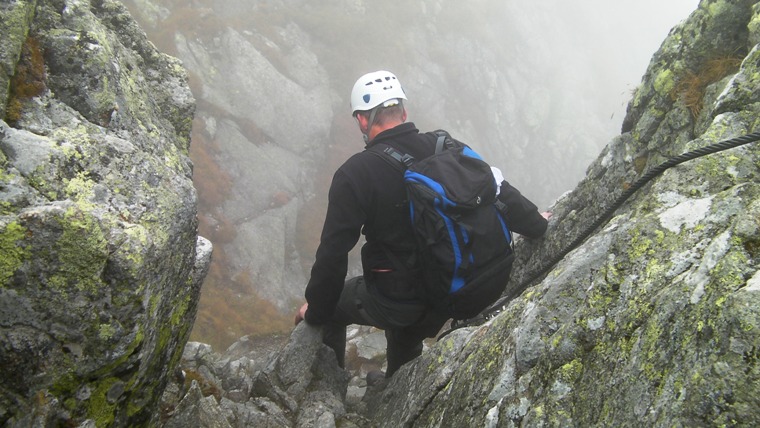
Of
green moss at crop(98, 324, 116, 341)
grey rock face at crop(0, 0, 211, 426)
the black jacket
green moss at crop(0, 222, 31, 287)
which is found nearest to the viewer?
green moss at crop(0, 222, 31, 287)

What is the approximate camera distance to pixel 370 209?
554 centimetres

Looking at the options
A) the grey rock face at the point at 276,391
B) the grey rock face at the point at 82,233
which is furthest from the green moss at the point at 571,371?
the grey rock face at the point at 276,391

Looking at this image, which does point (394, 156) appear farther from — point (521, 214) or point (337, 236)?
point (521, 214)

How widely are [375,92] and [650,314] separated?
4562 mm

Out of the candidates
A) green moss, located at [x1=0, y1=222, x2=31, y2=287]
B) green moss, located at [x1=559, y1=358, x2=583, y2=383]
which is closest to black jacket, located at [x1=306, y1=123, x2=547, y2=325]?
green moss, located at [x1=559, y1=358, x2=583, y2=383]

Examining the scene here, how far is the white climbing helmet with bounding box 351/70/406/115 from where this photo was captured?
634cm

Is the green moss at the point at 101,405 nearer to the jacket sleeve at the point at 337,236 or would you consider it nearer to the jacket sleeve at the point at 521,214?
the jacket sleeve at the point at 337,236

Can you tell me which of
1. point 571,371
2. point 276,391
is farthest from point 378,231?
point 571,371

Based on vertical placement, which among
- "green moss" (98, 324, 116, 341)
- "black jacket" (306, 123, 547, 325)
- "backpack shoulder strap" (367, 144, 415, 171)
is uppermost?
"backpack shoulder strap" (367, 144, 415, 171)

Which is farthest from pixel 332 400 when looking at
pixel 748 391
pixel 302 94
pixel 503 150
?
pixel 503 150

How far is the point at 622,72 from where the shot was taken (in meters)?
60.1

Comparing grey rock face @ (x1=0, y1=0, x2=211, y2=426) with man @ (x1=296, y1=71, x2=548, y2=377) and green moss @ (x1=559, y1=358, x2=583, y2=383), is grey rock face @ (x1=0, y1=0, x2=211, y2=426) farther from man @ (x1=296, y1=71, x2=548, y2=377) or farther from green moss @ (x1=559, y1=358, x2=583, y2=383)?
green moss @ (x1=559, y1=358, x2=583, y2=383)

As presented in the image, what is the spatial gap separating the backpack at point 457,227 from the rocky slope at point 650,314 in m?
0.61

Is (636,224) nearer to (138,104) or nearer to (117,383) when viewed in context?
(117,383)
